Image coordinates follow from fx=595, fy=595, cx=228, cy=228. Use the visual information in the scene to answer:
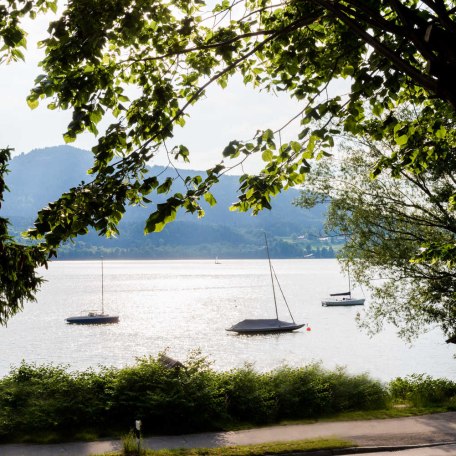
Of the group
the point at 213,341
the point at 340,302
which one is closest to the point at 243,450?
the point at 213,341

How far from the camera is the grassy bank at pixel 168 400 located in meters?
17.8

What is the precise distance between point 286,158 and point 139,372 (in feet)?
45.2

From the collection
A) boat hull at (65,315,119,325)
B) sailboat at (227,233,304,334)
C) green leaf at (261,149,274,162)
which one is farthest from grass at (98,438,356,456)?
boat hull at (65,315,119,325)

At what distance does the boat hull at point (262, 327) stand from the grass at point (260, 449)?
2983 inches

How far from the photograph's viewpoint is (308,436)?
1723 cm

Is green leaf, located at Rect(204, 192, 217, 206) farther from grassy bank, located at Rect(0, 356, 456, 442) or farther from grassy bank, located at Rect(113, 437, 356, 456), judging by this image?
grassy bank, located at Rect(0, 356, 456, 442)

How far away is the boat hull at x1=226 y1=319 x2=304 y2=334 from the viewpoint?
91.7 m

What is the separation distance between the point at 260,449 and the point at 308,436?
2.33 meters

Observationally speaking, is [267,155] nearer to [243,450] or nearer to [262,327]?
[243,450]

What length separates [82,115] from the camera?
291 inches

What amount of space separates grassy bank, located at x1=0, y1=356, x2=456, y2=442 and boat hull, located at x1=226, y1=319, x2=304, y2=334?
228ft

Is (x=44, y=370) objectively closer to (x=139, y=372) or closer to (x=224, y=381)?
(x=139, y=372)

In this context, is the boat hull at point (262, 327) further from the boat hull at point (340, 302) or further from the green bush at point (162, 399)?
the green bush at point (162, 399)

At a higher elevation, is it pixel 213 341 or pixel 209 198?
pixel 209 198
